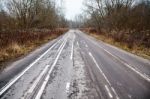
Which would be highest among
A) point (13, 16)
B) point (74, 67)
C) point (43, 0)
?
point (43, 0)

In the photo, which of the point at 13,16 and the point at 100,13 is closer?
the point at 13,16

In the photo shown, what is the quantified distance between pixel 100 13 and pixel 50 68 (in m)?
43.0

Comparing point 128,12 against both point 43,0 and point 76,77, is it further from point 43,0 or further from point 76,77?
point 76,77

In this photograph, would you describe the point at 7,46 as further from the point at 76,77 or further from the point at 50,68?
the point at 76,77

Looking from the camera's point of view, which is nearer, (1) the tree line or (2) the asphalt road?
(2) the asphalt road

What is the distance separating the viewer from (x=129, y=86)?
8211 mm

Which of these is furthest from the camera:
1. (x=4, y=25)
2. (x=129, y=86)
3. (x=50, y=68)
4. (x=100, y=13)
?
(x=100, y=13)

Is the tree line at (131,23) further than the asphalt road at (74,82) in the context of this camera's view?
Yes

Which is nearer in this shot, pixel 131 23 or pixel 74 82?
pixel 74 82

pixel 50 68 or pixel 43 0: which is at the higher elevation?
pixel 43 0

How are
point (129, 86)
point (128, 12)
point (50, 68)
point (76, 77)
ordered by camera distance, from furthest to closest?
Result: point (128, 12)
point (50, 68)
point (76, 77)
point (129, 86)

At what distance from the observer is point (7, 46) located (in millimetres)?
18422

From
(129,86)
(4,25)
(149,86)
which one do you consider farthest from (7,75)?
(4,25)

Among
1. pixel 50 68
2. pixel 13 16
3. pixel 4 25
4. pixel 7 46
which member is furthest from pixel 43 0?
pixel 50 68
